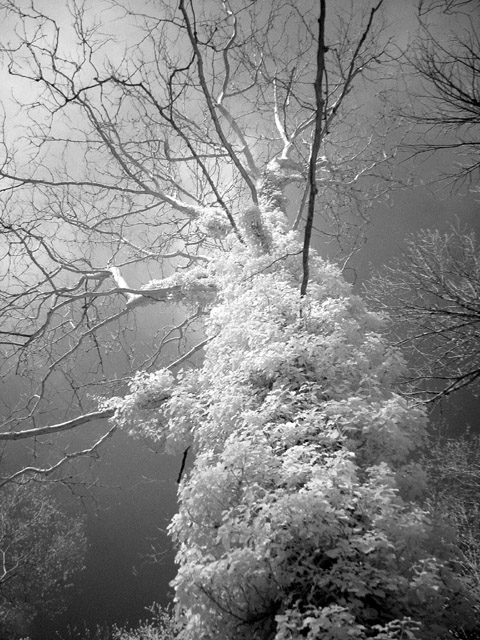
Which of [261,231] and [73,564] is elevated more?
[261,231]

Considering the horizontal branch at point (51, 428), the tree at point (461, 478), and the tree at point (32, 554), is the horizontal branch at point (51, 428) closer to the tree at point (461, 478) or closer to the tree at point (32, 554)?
the tree at point (461, 478)

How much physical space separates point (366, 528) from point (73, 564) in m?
26.0

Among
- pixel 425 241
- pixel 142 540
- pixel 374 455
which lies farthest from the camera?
pixel 142 540

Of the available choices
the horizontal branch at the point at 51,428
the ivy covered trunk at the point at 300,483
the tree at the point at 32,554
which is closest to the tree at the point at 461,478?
the ivy covered trunk at the point at 300,483

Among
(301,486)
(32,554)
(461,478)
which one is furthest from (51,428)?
(32,554)

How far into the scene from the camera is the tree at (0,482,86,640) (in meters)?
19.2

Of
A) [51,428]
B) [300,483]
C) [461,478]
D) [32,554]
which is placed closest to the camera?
[300,483]

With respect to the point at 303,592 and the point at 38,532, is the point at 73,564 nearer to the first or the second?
the point at 38,532

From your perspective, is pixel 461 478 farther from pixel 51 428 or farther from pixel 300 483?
pixel 51 428

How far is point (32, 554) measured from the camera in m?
20.1

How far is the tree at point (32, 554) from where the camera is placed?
62.8ft

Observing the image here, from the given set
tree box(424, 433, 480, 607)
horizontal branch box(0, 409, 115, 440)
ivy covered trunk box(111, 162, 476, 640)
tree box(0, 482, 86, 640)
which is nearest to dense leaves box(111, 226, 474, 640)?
ivy covered trunk box(111, 162, 476, 640)

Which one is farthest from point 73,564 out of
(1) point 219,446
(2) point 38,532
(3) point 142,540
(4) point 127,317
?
(1) point 219,446

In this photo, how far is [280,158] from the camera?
8.30 meters
